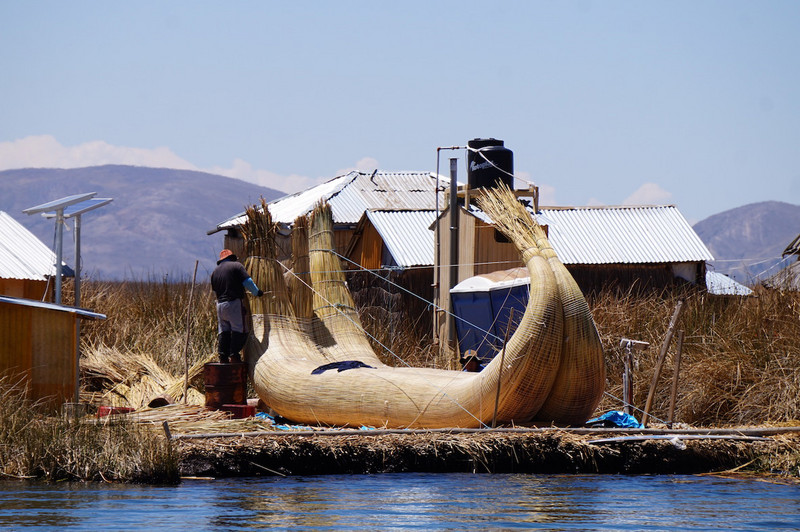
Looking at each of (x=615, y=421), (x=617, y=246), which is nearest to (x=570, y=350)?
(x=615, y=421)

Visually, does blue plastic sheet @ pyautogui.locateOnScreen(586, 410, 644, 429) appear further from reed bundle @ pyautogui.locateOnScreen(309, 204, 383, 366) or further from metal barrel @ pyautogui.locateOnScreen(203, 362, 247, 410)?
metal barrel @ pyautogui.locateOnScreen(203, 362, 247, 410)

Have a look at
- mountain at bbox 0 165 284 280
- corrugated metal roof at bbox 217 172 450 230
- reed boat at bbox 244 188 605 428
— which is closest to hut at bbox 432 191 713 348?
reed boat at bbox 244 188 605 428

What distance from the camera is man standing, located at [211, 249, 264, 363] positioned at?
1478cm

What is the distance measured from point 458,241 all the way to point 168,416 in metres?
8.02

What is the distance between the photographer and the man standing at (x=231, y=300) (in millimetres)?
14780

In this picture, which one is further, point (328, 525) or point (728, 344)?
point (728, 344)

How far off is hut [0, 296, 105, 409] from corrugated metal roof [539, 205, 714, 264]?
1166cm

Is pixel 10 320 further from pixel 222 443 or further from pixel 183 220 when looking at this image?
pixel 183 220

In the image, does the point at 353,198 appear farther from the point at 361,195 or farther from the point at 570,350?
the point at 570,350

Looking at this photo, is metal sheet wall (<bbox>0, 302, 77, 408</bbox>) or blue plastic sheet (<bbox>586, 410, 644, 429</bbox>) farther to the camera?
metal sheet wall (<bbox>0, 302, 77, 408</bbox>)

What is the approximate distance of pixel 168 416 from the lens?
13.4m

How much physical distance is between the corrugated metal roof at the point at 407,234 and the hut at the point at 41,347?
35.6 ft

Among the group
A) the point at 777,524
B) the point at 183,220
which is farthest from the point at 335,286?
the point at 183,220

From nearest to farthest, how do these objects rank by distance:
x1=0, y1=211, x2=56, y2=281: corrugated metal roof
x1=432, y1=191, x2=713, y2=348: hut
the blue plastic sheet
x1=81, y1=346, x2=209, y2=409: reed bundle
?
the blue plastic sheet < x1=81, y1=346, x2=209, y2=409: reed bundle < x1=0, y1=211, x2=56, y2=281: corrugated metal roof < x1=432, y1=191, x2=713, y2=348: hut
